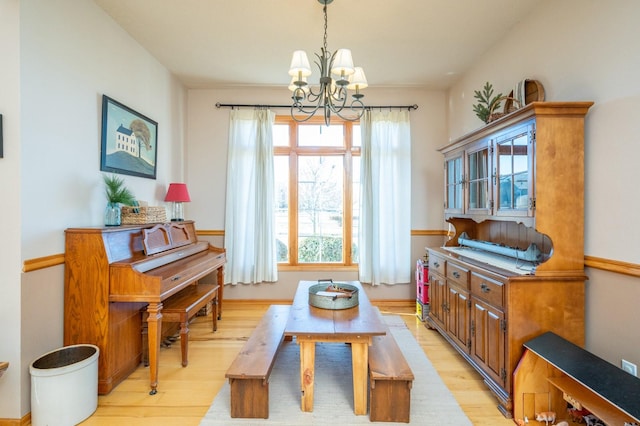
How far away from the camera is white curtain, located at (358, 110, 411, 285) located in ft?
13.3

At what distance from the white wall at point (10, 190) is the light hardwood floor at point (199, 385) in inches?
26.2

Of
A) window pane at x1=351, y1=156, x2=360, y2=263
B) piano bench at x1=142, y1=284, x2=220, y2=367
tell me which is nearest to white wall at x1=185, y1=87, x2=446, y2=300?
window pane at x1=351, y1=156, x2=360, y2=263

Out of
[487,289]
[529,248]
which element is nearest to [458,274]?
[487,289]

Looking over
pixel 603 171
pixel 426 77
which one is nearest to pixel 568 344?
pixel 603 171

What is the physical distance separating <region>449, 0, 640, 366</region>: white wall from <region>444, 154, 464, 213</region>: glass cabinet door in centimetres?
95

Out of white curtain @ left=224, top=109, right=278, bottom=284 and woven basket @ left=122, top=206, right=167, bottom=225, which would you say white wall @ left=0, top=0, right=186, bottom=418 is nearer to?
woven basket @ left=122, top=206, right=167, bottom=225

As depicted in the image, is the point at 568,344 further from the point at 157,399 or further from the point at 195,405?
the point at 157,399

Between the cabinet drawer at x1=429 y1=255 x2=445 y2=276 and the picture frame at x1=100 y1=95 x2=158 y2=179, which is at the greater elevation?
the picture frame at x1=100 y1=95 x2=158 y2=179

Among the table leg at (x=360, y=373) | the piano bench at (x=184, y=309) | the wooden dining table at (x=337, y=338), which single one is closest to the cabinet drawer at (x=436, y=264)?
the wooden dining table at (x=337, y=338)

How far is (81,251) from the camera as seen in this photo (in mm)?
2125

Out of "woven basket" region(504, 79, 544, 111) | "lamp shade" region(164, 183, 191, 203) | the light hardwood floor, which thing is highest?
"woven basket" region(504, 79, 544, 111)

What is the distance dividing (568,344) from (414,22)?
8.92 feet

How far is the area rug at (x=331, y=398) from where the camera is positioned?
1.91m

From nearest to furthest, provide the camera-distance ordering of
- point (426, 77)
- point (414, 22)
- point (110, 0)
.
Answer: point (110, 0), point (414, 22), point (426, 77)
